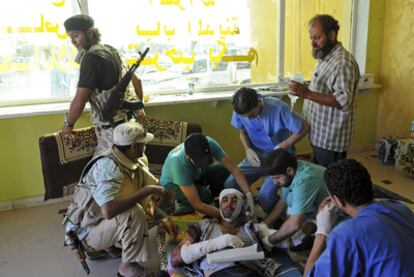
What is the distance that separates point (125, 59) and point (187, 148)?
1.45 metres

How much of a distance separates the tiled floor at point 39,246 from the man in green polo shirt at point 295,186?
1051 mm

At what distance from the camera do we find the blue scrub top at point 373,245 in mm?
1053

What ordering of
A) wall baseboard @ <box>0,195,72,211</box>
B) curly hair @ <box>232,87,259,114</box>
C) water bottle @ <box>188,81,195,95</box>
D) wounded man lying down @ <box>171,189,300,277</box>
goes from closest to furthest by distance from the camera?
wounded man lying down @ <box>171,189,300,277</box>, curly hair @ <box>232,87,259,114</box>, wall baseboard @ <box>0,195,72,211</box>, water bottle @ <box>188,81,195,95</box>

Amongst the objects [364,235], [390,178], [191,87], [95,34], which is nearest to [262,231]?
[364,235]

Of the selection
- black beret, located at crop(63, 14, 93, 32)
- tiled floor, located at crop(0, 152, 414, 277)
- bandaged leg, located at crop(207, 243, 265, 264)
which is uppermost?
black beret, located at crop(63, 14, 93, 32)

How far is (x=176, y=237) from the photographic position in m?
2.28

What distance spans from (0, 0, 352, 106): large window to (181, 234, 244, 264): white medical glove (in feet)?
6.12

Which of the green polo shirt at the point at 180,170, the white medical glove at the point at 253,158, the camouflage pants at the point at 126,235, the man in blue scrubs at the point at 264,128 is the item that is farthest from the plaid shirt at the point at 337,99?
the camouflage pants at the point at 126,235

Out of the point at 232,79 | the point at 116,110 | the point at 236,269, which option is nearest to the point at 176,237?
the point at 236,269

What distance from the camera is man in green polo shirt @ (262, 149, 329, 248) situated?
198 cm

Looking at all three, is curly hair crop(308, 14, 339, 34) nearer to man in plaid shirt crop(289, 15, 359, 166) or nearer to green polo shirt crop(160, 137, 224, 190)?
man in plaid shirt crop(289, 15, 359, 166)

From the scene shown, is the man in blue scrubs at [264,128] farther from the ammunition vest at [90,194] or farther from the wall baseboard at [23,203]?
the wall baseboard at [23,203]

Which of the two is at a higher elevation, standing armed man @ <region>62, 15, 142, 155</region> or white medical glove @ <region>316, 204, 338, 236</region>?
standing armed man @ <region>62, 15, 142, 155</region>

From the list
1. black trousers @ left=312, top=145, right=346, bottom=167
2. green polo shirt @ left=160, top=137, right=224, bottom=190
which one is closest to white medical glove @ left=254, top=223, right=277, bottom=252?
green polo shirt @ left=160, top=137, right=224, bottom=190
